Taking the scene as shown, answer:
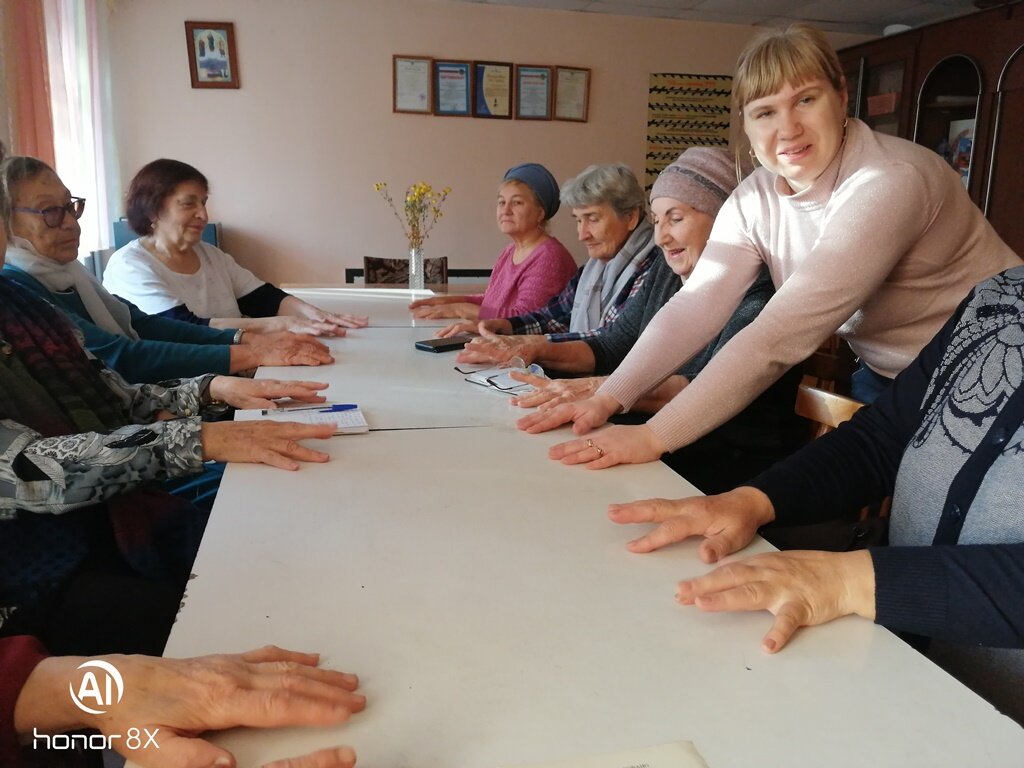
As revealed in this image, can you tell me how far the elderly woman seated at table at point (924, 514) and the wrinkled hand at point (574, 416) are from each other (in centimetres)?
40

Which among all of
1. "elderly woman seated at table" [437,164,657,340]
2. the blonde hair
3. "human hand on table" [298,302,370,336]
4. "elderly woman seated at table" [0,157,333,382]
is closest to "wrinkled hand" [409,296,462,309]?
"human hand on table" [298,302,370,336]

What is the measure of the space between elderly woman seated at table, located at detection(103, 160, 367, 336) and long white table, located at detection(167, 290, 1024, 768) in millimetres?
1653

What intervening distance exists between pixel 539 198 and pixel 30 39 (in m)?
2.09

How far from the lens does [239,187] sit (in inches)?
195

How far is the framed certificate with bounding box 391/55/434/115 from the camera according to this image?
5.02 m

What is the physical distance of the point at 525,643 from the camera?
0.73m

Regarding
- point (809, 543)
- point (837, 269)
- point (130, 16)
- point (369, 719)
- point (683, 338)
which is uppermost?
point (130, 16)

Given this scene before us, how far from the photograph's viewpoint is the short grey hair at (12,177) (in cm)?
172

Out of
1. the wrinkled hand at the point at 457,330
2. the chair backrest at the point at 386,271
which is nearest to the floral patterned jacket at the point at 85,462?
the wrinkled hand at the point at 457,330

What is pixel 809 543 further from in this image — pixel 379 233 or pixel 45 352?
pixel 379 233

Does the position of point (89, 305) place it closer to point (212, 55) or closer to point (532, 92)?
point (212, 55)

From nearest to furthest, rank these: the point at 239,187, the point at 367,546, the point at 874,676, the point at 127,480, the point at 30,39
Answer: the point at 874,676 → the point at 367,546 → the point at 127,480 → the point at 30,39 → the point at 239,187

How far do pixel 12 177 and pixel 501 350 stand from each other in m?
1.24

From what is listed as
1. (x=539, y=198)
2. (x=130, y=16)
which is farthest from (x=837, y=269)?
(x=130, y=16)
